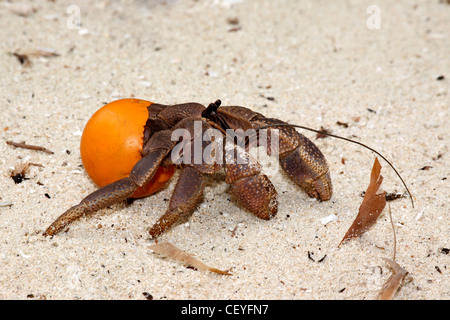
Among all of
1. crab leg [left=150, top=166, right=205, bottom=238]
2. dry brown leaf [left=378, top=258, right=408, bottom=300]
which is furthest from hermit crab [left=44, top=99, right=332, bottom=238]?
dry brown leaf [left=378, top=258, right=408, bottom=300]

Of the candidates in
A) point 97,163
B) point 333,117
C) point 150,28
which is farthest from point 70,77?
point 333,117

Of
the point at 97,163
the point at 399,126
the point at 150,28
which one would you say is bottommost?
the point at 399,126

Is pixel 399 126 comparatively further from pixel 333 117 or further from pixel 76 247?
pixel 76 247

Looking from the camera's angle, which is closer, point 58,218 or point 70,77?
point 58,218

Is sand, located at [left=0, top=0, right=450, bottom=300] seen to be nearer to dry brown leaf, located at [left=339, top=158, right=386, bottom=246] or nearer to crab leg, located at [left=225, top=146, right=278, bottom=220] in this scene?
dry brown leaf, located at [left=339, top=158, right=386, bottom=246]

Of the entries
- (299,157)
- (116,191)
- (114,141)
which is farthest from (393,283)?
(114,141)
